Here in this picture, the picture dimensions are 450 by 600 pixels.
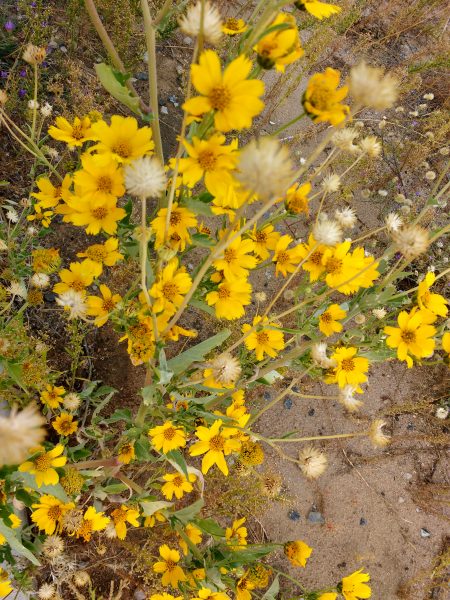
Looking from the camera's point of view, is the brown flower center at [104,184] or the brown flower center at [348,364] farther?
the brown flower center at [348,364]

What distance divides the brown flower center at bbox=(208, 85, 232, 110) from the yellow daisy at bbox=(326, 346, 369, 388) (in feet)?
2.96

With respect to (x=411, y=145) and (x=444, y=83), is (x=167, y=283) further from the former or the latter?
(x=444, y=83)

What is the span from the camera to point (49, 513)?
1.85m

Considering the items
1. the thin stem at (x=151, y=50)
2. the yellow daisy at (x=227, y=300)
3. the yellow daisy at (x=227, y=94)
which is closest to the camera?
the yellow daisy at (x=227, y=94)

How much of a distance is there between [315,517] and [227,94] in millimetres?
2528

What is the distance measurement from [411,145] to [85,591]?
3.53 meters

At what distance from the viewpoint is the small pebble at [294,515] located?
276 centimetres

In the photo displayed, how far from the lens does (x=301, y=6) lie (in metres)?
1.10

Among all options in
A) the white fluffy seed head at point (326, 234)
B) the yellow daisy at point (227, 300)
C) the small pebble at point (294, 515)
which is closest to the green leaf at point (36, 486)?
the yellow daisy at point (227, 300)

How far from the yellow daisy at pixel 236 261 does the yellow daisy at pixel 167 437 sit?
1.95 feet

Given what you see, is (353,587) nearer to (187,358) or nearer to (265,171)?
(187,358)

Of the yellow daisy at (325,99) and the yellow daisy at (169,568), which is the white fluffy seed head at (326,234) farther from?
the yellow daisy at (169,568)

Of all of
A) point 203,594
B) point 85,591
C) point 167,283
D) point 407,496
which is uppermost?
point 167,283

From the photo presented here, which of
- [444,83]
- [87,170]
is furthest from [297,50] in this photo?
[444,83]
